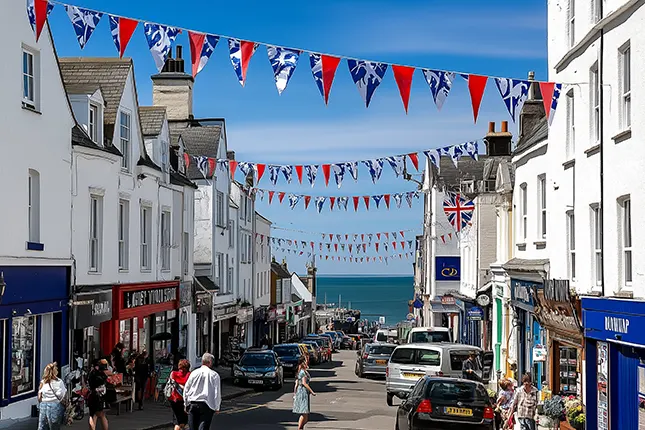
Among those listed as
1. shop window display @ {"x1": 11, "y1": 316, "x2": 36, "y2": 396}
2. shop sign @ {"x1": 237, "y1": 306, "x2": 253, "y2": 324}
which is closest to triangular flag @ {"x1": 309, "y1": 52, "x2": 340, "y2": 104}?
shop window display @ {"x1": 11, "y1": 316, "x2": 36, "y2": 396}

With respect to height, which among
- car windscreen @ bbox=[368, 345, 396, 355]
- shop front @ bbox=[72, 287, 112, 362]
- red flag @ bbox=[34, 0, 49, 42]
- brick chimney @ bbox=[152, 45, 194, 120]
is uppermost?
brick chimney @ bbox=[152, 45, 194, 120]

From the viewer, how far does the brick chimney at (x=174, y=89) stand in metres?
42.5

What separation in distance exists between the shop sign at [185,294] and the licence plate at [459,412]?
17.6m

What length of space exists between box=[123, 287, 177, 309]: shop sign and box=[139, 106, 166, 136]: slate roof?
5194 millimetres

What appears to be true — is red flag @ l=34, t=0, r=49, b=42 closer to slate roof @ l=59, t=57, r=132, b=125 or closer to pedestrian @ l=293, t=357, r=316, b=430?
slate roof @ l=59, t=57, r=132, b=125

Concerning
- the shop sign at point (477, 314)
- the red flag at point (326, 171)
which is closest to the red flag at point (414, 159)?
the red flag at point (326, 171)

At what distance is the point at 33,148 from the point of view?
65.5 ft

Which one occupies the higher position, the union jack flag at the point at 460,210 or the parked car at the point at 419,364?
the union jack flag at the point at 460,210

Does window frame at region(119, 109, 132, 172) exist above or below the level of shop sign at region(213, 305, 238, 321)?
above

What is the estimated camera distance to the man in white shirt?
1580 centimetres

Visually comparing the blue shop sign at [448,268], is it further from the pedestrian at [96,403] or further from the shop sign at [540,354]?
the pedestrian at [96,403]

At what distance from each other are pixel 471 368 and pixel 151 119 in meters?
13.3

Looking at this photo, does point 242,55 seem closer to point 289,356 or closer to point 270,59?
point 270,59

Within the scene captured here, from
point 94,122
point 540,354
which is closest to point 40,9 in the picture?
point 94,122
